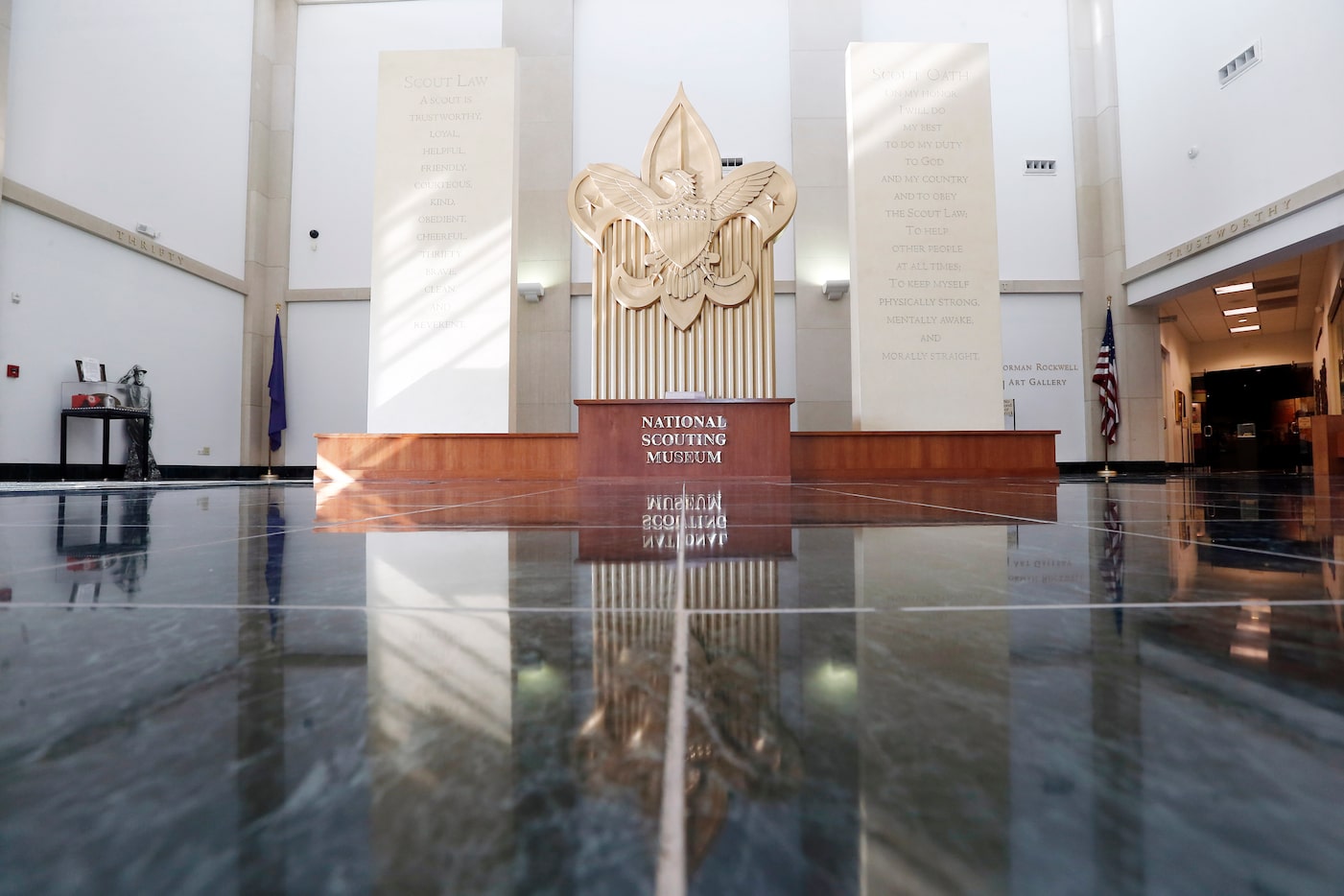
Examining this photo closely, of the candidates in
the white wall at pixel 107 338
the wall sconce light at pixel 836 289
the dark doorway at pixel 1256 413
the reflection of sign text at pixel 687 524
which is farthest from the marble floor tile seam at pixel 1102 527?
the dark doorway at pixel 1256 413

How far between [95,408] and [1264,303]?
528 inches

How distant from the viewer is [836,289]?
675cm

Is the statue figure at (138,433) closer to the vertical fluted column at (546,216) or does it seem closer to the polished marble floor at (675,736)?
the vertical fluted column at (546,216)

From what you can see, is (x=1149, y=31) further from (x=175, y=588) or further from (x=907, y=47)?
(x=175, y=588)

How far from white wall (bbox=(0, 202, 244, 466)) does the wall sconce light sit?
6242 mm

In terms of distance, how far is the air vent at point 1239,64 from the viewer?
5477 mm

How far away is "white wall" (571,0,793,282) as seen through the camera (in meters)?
7.14

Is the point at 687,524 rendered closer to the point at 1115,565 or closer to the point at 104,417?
the point at 1115,565

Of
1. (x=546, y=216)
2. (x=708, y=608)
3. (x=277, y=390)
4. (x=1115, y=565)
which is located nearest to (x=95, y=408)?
(x=277, y=390)

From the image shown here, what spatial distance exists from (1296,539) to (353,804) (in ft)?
3.89

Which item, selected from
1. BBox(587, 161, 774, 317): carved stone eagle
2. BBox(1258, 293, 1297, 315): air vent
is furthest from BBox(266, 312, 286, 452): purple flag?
BBox(1258, 293, 1297, 315): air vent

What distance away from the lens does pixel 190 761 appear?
0.21 metres

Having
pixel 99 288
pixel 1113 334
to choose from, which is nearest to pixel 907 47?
pixel 1113 334

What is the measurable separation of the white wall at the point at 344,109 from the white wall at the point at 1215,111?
6.72 metres
